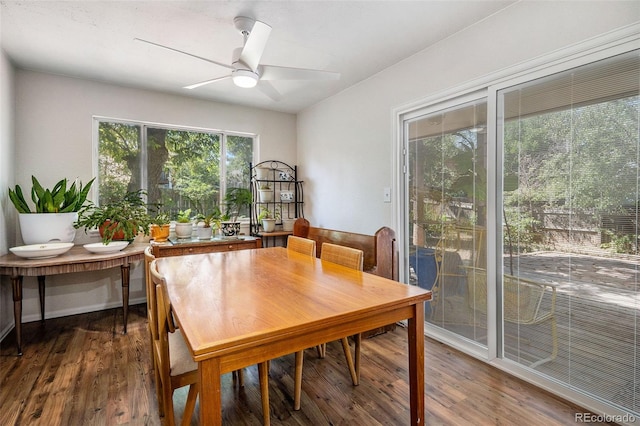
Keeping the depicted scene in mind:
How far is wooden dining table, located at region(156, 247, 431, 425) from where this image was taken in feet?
3.06

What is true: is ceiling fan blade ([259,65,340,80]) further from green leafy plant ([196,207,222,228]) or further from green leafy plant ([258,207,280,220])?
green leafy plant ([258,207,280,220])

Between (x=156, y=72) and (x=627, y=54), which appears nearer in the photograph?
(x=627, y=54)

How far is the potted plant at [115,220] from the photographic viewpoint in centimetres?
294

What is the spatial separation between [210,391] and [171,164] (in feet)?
11.0

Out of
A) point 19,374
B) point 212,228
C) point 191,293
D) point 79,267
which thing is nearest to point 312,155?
point 212,228

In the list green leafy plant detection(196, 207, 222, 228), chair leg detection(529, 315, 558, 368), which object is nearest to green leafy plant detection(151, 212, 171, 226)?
green leafy plant detection(196, 207, 222, 228)

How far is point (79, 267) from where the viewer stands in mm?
2553

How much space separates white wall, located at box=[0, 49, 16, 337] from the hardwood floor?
13.8 inches

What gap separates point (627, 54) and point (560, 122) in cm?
41

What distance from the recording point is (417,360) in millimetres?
1360

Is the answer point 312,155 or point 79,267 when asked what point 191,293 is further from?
point 312,155

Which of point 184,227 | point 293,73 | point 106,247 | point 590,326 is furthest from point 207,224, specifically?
point 590,326

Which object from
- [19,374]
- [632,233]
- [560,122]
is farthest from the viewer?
[19,374]

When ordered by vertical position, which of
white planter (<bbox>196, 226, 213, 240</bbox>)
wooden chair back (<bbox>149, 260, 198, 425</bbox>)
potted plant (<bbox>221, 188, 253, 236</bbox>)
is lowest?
wooden chair back (<bbox>149, 260, 198, 425</bbox>)
